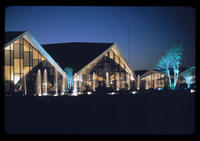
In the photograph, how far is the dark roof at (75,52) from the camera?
104ft

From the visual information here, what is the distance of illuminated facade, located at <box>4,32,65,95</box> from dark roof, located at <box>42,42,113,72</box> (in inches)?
165

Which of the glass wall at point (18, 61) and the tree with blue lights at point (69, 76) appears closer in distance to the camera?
the glass wall at point (18, 61)

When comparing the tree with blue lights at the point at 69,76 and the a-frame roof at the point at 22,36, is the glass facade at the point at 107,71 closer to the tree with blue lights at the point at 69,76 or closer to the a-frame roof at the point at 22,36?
the tree with blue lights at the point at 69,76

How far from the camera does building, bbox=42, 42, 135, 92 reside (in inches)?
Result: 1232

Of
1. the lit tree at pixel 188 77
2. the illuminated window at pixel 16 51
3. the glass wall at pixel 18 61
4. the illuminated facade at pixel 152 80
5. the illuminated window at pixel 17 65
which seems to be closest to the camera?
the glass wall at pixel 18 61

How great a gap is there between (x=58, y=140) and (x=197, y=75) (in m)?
2.67

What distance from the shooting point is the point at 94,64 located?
32.5m

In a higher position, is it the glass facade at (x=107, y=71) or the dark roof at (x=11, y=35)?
the dark roof at (x=11, y=35)

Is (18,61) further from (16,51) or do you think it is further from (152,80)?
(152,80)

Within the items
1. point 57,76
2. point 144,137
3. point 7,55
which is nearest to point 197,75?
point 144,137

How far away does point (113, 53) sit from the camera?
118ft

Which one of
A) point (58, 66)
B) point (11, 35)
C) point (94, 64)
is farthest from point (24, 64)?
point (94, 64)

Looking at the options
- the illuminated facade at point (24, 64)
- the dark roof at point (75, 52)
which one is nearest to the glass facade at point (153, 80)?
the dark roof at point (75, 52)
